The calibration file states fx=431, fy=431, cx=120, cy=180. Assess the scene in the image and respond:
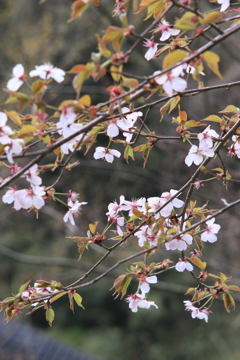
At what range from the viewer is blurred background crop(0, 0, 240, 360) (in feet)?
12.5

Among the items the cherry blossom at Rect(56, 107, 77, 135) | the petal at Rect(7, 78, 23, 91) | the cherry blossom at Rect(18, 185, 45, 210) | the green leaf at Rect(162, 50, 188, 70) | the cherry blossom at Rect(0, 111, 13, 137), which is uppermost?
the green leaf at Rect(162, 50, 188, 70)

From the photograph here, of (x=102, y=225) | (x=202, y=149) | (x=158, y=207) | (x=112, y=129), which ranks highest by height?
(x=112, y=129)

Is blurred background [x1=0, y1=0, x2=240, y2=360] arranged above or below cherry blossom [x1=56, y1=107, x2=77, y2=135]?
below

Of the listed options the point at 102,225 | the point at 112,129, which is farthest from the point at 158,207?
the point at 102,225

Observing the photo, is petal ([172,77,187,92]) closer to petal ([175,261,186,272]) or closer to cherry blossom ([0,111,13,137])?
cherry blossom ([0,111,13,137])

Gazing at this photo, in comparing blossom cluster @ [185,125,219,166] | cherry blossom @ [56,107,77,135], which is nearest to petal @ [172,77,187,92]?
cherry blossom @ [56,107,77,135]

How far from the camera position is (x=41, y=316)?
314 inches

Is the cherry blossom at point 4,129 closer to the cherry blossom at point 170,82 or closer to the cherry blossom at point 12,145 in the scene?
the cherry blossom at point 12,145

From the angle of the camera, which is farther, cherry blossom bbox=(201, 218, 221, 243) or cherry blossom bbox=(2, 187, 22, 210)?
cherry blossom bbox=(201, 218, 221, 243)

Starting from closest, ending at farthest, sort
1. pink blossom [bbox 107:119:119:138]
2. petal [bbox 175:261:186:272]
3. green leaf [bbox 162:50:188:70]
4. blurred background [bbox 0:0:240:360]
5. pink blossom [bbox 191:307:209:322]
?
green leaf [bbox 162:50:188:70]
pink blossom [bbox 107:119:119:138]
petal [bbox 175:261:186:272]
pink blossom [bbox 191:307:209:322]
blurred background [bbox 0:0:240:360]

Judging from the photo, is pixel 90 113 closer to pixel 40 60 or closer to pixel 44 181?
pixel 40 60

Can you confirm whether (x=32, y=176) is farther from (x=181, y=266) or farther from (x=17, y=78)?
(x=181, y=266)

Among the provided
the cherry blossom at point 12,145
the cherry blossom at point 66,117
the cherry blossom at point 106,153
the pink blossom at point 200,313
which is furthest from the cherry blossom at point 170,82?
the pink blossom at point 200,313

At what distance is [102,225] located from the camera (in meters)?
3.93
